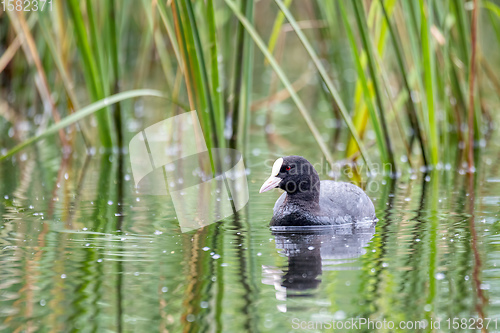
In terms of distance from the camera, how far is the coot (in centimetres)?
552

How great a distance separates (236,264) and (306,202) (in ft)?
4.31

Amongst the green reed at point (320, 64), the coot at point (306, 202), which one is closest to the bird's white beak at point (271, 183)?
the coot at point (306, 202)

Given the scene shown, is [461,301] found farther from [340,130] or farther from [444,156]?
[340,130]

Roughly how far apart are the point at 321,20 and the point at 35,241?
520 cm

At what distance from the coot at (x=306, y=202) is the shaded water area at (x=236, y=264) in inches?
5.4

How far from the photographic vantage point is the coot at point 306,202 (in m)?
5.52

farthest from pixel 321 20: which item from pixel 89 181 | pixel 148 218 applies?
pixel 148 218

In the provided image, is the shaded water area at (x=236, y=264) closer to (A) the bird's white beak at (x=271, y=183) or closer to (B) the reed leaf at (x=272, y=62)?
(A) the bird's white beak at (x=271, y=183)

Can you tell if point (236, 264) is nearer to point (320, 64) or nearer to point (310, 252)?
point (310, 252)

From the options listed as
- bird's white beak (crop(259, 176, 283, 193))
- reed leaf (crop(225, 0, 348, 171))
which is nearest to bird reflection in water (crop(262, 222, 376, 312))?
bird's white beak (crop(259, 176, 283, 193))

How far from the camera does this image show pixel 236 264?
442 cm

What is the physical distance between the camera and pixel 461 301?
3.76 metres

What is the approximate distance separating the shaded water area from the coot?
0.14m

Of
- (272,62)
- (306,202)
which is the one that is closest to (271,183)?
(306,202)
